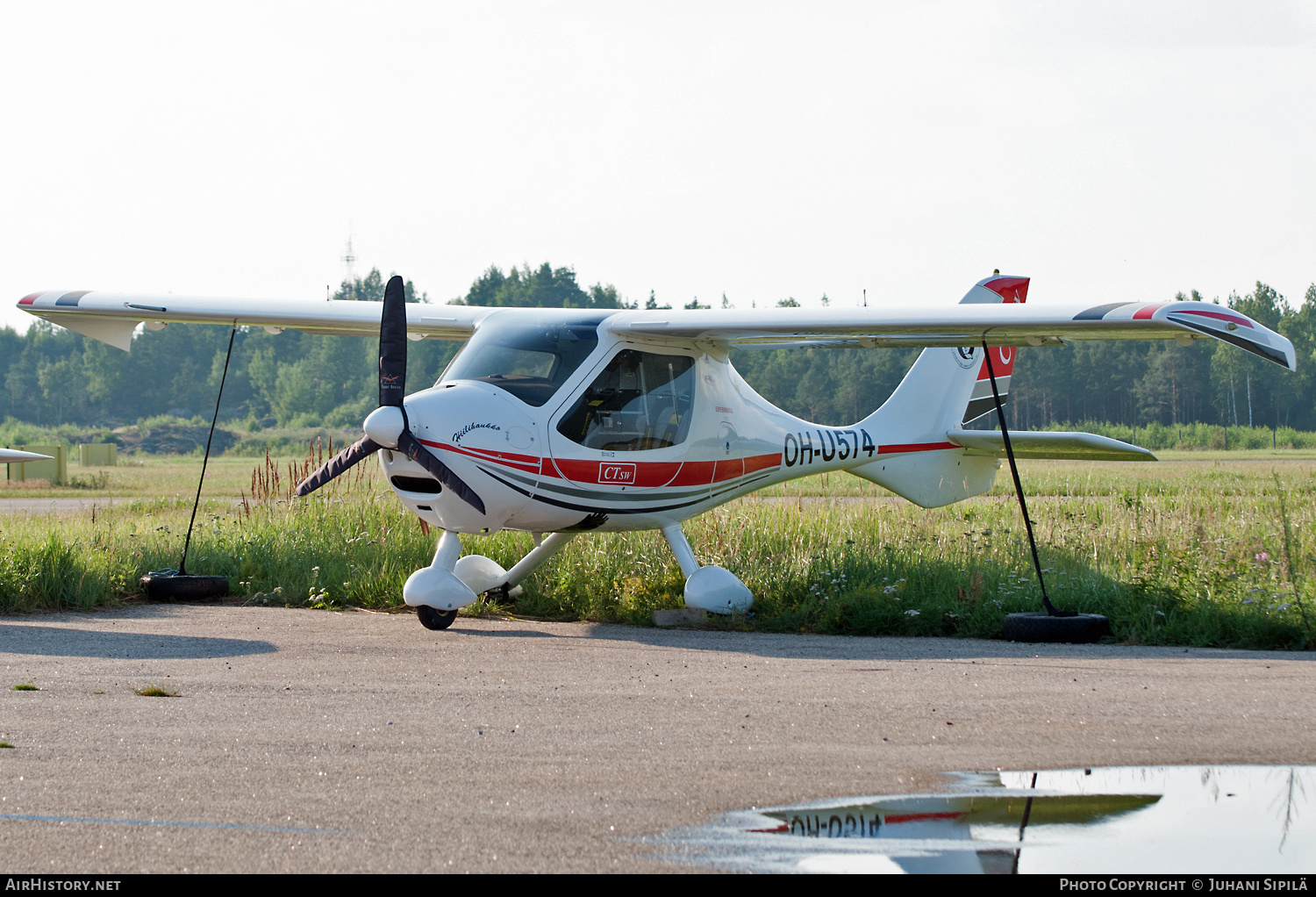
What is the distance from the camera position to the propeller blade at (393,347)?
928cm

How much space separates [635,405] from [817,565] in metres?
2.32

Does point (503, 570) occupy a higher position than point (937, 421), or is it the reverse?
point (937, 421)

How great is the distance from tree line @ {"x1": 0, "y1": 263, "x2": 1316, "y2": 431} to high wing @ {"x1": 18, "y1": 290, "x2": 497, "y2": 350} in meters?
60.8

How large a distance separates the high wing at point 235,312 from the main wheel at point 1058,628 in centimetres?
598

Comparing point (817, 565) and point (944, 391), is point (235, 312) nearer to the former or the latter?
point (817, 565)

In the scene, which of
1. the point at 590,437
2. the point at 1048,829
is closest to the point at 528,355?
the point at 590,437

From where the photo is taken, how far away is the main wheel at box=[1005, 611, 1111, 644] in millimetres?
8938

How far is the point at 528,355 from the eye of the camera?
10.2 meters

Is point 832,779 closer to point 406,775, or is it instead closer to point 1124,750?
point 1124,750

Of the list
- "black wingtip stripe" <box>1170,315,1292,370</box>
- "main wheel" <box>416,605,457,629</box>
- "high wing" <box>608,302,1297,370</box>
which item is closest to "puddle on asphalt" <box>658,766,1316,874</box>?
"black wingtip stripe" <box>1170,315,1292,370</box>

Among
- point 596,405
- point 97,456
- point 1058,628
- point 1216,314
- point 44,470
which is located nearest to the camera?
point 1216,314

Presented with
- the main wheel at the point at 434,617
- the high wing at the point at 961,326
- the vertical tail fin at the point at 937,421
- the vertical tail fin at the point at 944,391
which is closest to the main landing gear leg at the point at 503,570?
the main wheel at the point at 434,617
